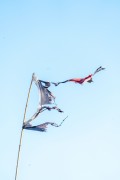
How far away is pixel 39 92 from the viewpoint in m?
19.5

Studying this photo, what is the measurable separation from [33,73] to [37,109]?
1.77 m

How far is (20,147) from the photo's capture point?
710 inches

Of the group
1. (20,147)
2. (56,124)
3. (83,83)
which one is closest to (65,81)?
(83,83)

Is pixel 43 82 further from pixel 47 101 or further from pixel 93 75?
pixel 93 75

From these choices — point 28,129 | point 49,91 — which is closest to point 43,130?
point 28,129

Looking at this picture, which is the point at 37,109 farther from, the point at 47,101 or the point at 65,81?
the point at 65,81

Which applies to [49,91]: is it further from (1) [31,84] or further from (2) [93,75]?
(2) [93,75]

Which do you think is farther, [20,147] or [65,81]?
[65,81]

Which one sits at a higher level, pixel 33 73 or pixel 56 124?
pixel 33 73

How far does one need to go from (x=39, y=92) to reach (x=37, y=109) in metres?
0.95

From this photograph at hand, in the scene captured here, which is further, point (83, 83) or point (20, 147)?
point (83, 83)

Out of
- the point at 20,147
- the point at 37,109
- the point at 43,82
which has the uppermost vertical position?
the point at 43,82

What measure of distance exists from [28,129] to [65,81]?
9.61 feet

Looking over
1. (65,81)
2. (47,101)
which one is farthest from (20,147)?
(65,81)
